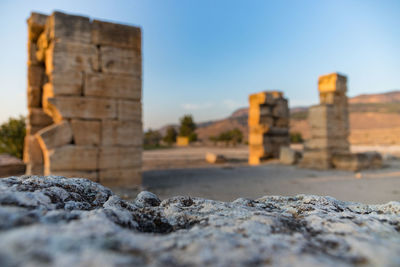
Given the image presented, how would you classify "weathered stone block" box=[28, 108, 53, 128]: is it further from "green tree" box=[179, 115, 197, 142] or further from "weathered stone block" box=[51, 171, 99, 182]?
"green tree" box=[179, 115, 197, 142]

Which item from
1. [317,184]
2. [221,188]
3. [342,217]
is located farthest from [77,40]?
[317,184]

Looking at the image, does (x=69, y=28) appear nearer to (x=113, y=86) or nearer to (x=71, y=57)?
(x=71, y=57)

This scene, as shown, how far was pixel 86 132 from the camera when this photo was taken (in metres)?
5.68

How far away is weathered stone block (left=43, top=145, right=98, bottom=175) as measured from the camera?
527cm

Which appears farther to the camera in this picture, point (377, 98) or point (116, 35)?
point (377, 98)

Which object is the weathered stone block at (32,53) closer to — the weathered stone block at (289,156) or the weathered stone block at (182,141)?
the weathered stone block at (289,156)

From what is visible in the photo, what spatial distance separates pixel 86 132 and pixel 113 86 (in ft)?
4.07

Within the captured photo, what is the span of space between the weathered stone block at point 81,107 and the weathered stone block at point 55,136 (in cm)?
22

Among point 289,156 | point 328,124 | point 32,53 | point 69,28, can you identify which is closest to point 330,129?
point 328,124

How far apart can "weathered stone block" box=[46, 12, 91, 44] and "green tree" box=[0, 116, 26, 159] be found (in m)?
4.79

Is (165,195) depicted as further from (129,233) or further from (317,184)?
(129,233)

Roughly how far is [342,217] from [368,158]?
10.8m

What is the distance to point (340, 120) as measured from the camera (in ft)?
35.3

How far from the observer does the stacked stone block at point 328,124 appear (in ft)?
34.1
